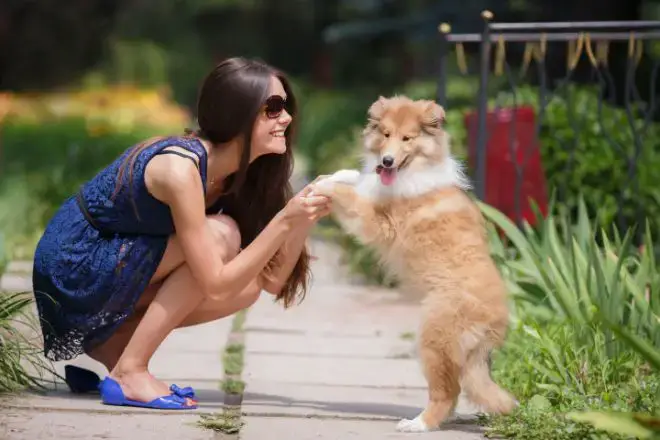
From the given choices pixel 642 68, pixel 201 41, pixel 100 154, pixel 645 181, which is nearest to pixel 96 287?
pixel 645 181

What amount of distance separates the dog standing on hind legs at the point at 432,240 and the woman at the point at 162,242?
8.9 inches

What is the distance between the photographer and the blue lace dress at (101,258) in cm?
451

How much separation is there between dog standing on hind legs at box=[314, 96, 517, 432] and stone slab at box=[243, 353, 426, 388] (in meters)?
0.92

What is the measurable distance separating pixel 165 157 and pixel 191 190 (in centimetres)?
18

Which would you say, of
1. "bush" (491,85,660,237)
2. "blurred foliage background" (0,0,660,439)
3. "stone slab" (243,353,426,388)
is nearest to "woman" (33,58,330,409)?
"blurred foliage background" (0,0,660,439)

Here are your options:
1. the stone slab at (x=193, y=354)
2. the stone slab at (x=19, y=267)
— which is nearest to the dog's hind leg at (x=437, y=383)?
the stone slab at (x=193, y=354)

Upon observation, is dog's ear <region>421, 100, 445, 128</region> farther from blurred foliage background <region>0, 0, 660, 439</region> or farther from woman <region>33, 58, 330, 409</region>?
blurred foliage background <region>0, 0, 660, 439</region>

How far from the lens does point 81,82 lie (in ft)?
83.4

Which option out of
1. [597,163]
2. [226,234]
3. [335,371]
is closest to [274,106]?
[226,234]

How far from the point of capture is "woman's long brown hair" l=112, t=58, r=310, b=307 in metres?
4.50

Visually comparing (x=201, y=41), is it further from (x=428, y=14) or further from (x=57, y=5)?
(x=428, y=14)

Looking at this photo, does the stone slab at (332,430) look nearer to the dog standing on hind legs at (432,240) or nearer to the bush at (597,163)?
the dog standing on hind legs at (432,240)

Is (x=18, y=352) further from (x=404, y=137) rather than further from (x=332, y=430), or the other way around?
(x=404, y=137)

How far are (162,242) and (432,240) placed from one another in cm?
105
